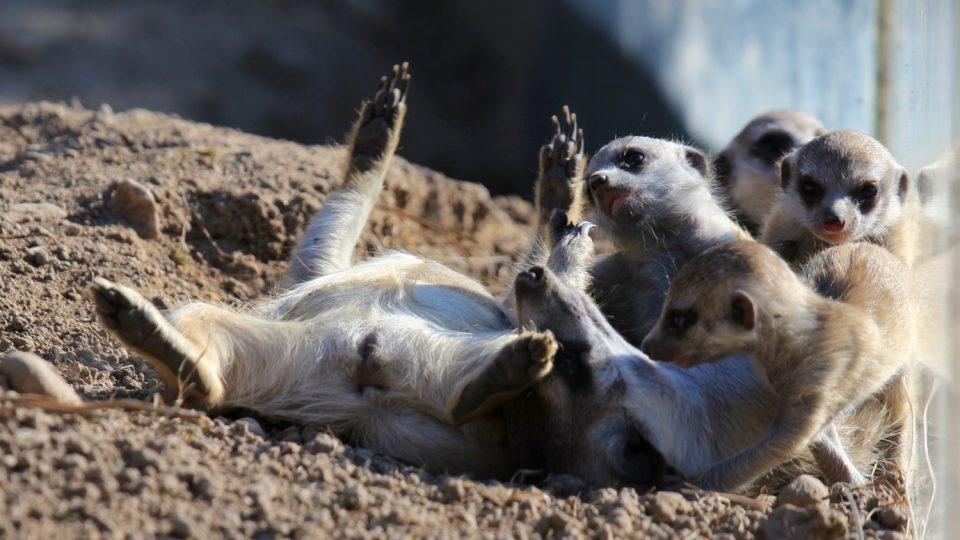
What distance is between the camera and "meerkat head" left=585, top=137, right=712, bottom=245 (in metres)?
5.29

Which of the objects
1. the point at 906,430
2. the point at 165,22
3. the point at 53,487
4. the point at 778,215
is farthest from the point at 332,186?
the point at 165,22

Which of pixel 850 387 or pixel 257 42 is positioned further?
pixel 257 42

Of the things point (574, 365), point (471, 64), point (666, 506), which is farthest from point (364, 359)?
Result: point (471, 64)

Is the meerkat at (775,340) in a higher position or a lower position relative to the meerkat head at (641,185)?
lower

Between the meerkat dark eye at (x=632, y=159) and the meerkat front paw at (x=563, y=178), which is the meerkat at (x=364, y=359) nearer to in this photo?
the meerkat front paw at (x=563, y=178)

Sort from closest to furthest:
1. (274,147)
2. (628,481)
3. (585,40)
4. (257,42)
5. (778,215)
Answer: (628,481) → (778,215) → (274,147) → (585,40) → (257,42)

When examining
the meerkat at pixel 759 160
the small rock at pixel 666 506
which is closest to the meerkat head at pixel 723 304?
the small rock at pixel 666 506

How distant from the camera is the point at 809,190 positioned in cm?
543

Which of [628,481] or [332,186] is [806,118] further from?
[628,481]

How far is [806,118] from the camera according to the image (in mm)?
6781

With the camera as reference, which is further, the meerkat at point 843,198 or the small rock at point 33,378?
the meerkat at point 843,198

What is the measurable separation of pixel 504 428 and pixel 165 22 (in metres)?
8.29

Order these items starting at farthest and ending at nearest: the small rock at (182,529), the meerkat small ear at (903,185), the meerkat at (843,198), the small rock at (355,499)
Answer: the meerkat small ear at (903,185) < the meerkat at (843,198) < the small rock at (355,499) < the small rock at (182,529)

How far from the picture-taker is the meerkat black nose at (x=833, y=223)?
202 inches
